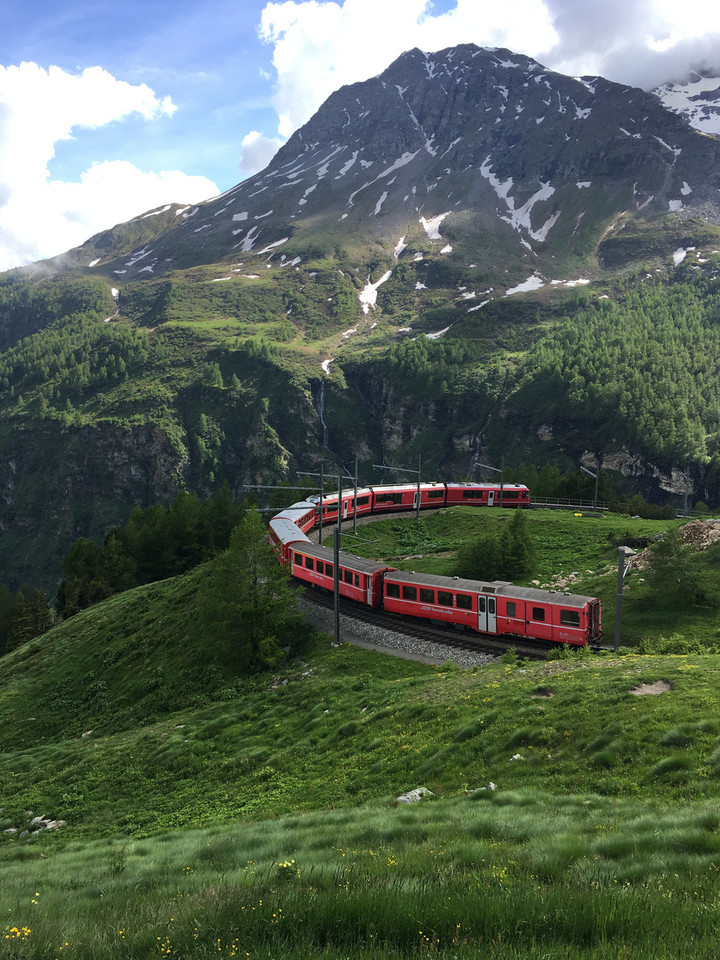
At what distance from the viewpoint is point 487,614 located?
32.5 metres

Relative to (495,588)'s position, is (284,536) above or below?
above

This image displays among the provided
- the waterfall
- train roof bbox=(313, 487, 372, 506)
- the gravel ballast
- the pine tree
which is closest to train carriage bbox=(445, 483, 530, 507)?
train roof bbox=(313, 487, 372, 506)

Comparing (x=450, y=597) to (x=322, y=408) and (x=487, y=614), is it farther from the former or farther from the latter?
(x=322, y=408)

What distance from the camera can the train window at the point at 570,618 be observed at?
96.4 feet

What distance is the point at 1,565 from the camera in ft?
538

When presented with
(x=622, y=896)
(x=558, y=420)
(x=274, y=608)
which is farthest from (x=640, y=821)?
(x=558, y=420)

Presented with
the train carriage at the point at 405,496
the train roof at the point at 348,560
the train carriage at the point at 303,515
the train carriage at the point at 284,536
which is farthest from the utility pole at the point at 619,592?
the train carriage at the point at 405,496

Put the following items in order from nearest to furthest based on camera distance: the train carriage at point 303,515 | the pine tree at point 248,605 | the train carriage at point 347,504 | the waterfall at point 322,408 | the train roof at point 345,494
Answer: the pine tree at point 248,605 < the train carriage at point 303,515 < the train carriage at point 347,504 < the train roof at point 345,494 < the waterfall at point 322,408

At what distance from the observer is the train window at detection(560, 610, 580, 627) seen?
29.4 m

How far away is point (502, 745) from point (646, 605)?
2167 centimetres

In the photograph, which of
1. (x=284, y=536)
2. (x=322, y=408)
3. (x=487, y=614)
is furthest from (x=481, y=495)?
(x=322, y=408)

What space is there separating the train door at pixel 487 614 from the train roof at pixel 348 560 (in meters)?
7.01

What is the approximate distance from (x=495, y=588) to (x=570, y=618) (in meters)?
4.42

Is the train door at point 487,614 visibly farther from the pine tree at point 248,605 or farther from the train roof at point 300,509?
the train roof at point 300,509
